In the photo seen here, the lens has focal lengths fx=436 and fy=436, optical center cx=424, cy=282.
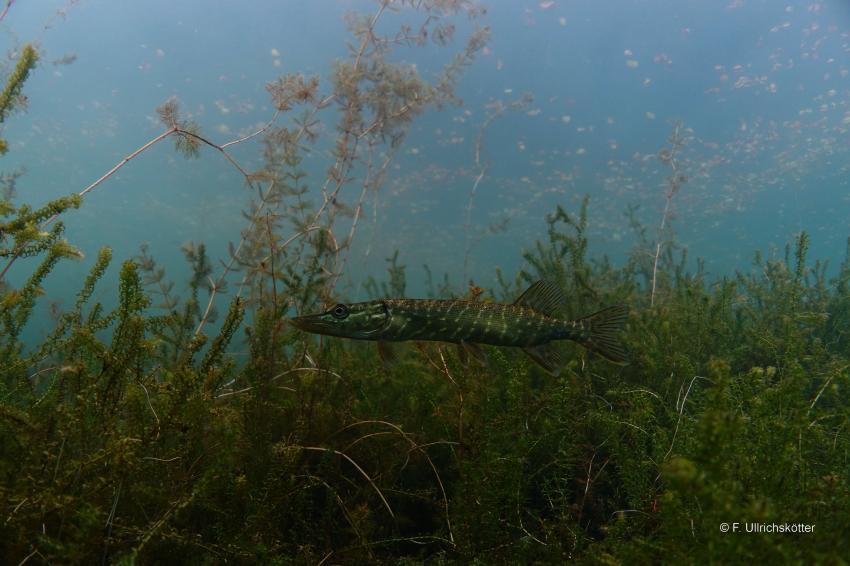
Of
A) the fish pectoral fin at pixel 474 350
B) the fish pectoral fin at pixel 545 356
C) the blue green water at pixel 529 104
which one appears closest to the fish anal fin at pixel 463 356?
the fish pectoral fin at pixel 474 350

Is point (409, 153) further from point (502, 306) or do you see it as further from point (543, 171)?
point (502, 306)

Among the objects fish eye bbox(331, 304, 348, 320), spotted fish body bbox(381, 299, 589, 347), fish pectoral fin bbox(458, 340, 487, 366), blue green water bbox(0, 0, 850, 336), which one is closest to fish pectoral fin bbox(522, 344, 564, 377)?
spotted fish body bbox(381, 299, 589, 347)

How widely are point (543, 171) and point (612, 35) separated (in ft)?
41.6

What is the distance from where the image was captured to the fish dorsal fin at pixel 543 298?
348 centimetres

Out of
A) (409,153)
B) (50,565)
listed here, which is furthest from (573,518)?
(409,153)

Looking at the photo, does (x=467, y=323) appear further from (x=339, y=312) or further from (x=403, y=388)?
(x=403, y=388)

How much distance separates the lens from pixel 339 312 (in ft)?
10.3

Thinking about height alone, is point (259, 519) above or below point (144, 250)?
below

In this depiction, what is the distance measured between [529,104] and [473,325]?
105ft

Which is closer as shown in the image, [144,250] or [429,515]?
[429,515]

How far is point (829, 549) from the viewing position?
1.44 meters

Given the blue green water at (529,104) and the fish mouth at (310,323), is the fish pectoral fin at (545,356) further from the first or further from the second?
the blue green water at (529,104)

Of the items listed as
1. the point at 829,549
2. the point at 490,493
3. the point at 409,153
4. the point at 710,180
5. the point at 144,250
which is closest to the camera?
the point at 829,549

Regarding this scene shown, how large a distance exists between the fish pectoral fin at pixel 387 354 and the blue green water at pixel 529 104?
46.5 feet
